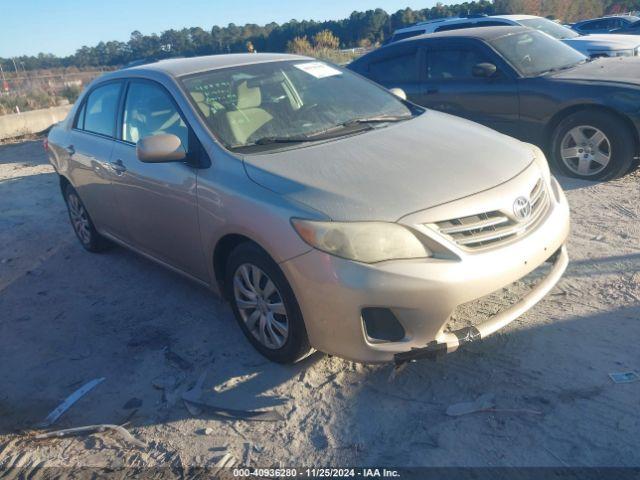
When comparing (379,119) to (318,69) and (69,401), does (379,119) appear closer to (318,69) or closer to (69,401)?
(318,69)

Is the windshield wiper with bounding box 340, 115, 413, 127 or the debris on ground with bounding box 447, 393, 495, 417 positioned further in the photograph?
the windshield wiper with bounding box 340, 115, 413, 127

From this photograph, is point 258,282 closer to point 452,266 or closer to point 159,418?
point 159,418

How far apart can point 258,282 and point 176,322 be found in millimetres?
1098

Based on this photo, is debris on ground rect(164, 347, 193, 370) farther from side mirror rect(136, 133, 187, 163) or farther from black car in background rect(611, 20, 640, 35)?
black car in background rect(611, 20, 640, 35)

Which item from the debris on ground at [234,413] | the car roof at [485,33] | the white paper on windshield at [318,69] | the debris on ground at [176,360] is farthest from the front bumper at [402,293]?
the car roof at [485,33]

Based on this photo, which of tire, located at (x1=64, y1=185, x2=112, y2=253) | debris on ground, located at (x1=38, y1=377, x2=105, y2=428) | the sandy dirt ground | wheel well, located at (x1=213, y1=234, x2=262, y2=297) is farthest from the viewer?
tire, located at (x1=64, y1=185, x2=112, y2=253)

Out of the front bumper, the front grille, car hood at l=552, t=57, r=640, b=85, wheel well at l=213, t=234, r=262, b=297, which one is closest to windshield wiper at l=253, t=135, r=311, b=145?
wheel well at l=213, t=234, r=262, b=297

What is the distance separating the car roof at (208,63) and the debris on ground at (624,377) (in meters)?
3.11

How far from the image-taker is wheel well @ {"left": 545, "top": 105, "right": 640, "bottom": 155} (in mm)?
5414

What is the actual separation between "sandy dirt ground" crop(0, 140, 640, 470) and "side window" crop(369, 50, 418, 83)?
3.52 m

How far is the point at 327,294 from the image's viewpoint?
2678 millimetres

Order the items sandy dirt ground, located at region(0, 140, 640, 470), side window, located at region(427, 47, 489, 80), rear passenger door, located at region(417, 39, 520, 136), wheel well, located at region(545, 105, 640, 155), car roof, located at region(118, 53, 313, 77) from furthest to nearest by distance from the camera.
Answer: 1. side window, located at region(427, 47, 489, 80)
2. rear passenger door, located at region(417, 39, 520, 136)
3. wheel well, located at region(545, 105, 640, 155)
4. car roof, located at region(118, 53, 313, 77)
5. sandy dirt ground, located at region(0, 140, 640, 470)

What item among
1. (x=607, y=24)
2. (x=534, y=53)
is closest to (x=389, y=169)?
(x=534, y=53)

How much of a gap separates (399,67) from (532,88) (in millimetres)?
1880
